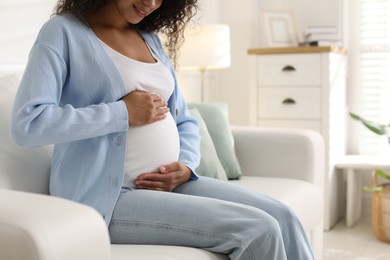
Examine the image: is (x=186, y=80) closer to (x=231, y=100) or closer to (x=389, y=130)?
(x=231, y=100)

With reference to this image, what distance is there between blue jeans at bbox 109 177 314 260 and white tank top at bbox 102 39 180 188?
93mm

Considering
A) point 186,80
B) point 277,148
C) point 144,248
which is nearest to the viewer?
point 144,248

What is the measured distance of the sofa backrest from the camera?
5.58ft

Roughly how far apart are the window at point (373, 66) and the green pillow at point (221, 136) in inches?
61.8

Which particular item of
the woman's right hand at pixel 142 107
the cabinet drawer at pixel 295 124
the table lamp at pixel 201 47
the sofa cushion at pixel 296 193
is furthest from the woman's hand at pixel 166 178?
the cabinet drawer at pixel 295 124

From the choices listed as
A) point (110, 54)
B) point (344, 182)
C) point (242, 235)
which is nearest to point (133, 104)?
point (110, 54)

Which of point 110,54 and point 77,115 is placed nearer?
point 77,115

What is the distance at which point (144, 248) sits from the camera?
1.49 m

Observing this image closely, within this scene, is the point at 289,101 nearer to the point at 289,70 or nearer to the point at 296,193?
the point at 289,70

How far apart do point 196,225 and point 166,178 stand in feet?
0.77

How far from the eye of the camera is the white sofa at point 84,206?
43.2 inches

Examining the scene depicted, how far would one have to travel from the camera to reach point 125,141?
162 cm

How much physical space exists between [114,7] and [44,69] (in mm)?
346

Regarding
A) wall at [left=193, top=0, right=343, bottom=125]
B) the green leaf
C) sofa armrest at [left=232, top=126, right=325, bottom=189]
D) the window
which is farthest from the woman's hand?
the window
